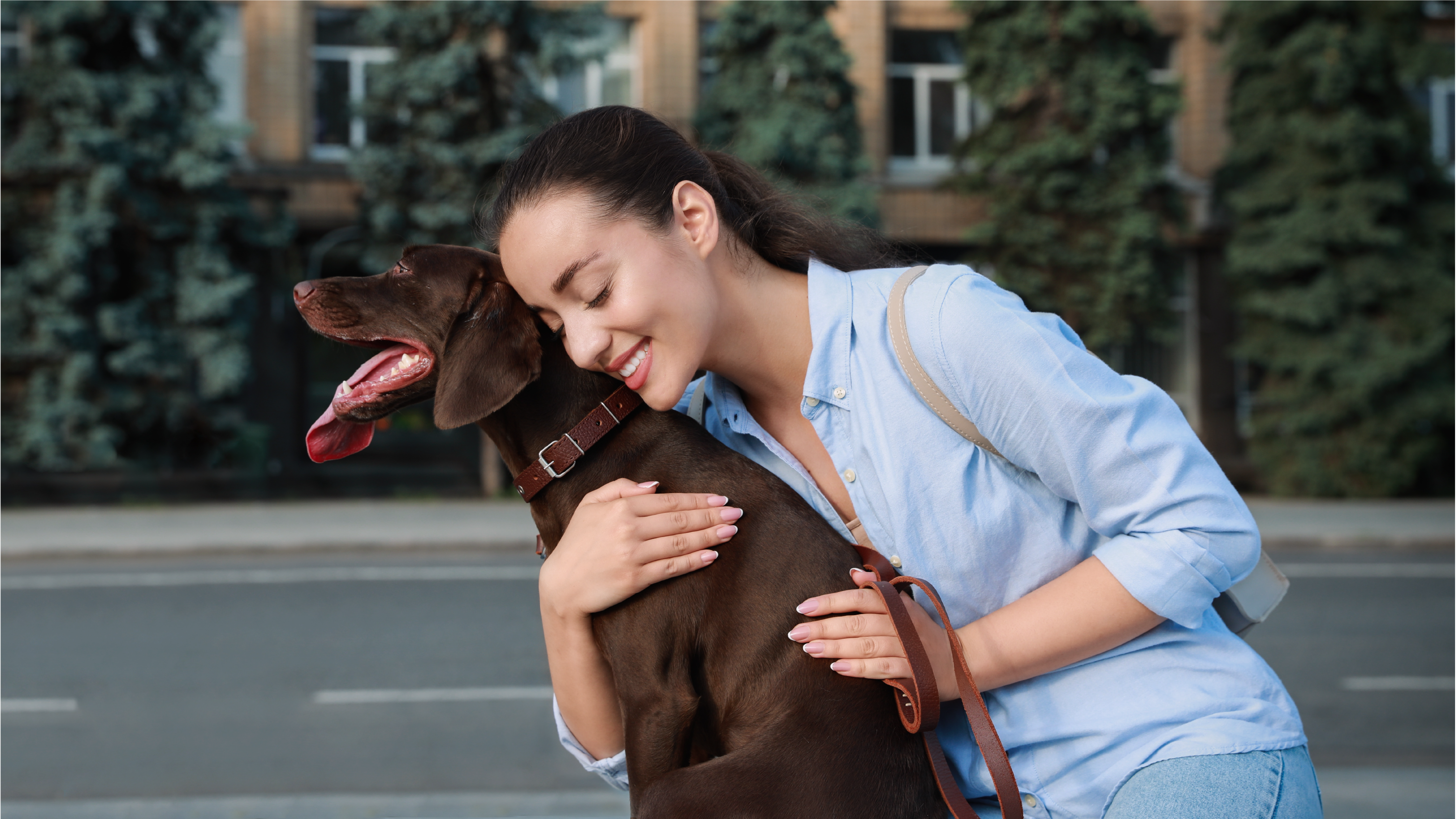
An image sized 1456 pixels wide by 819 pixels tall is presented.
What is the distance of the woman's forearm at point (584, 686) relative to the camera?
1.91 meters

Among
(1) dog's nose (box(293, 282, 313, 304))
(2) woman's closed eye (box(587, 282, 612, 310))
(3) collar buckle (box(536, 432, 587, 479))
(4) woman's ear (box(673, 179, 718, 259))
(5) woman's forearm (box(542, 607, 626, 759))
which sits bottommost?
(5) woman's forearm (box(542, 607, 626, 759))

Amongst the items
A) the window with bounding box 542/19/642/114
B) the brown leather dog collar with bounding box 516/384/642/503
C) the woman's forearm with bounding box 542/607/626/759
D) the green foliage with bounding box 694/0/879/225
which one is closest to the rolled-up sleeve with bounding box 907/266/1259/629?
the brown leather dog collar with bounding box 516/384/642/503

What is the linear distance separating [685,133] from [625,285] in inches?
539

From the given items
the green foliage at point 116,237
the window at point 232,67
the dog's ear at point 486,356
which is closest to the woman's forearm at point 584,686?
the dog's ear at point 486,356

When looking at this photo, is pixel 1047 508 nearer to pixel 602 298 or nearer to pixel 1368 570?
pixel 602 298

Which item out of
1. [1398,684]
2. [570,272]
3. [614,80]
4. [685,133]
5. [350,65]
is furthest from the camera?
[614,80]

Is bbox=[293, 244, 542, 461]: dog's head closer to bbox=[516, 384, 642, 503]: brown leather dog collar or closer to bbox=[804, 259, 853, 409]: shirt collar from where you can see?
bbox=[516, 384, 642, 503]: brown leather dog collar

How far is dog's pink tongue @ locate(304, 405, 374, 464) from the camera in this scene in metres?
2.01

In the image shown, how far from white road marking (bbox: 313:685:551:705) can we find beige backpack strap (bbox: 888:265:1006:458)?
473 centimetres

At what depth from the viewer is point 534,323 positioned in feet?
6.71

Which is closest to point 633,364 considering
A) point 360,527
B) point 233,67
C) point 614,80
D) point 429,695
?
point 429,695

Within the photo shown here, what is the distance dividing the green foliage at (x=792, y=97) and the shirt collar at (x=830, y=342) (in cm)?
1310

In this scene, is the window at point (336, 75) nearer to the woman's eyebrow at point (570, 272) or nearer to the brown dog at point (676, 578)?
the brown dog at point (676, 578)

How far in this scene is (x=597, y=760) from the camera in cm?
201
